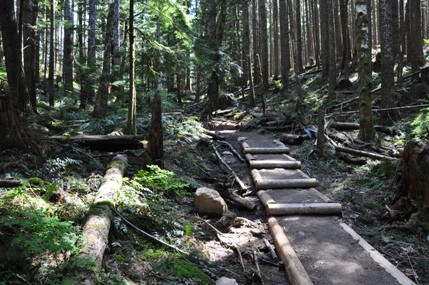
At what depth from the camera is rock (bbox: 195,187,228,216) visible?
6.47 meters

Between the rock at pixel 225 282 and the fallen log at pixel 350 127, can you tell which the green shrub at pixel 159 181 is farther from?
the fallen log at pixel 350 127

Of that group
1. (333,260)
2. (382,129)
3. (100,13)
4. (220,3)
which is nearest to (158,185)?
(333,260)

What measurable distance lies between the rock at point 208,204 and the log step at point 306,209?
1018 millimetres

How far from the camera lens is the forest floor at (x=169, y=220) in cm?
321

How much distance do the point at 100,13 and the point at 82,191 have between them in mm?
23191

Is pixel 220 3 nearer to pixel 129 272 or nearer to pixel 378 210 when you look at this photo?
pixel 378 210

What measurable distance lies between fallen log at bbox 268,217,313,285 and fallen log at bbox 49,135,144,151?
388 centimetres

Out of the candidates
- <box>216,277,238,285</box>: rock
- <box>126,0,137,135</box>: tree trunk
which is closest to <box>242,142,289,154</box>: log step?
<box>126,0,137,135</box>: tree trunk

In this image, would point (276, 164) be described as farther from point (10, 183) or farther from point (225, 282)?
point (10, 183)

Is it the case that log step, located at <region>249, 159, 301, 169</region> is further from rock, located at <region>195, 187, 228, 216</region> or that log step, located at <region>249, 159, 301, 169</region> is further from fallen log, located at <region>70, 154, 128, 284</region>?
fallen log, located at <region>70, 154, 128, 284</region>

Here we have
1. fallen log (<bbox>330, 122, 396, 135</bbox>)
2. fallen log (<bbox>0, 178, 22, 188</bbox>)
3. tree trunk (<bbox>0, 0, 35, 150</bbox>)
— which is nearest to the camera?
fallen log (<bbox>0, 178, 22, 188</bbox>)

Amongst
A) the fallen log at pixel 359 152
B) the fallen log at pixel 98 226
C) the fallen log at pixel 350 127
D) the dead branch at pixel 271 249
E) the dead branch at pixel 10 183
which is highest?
the fallen log at pixel 350 127

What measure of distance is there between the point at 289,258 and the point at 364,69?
7.58 metres

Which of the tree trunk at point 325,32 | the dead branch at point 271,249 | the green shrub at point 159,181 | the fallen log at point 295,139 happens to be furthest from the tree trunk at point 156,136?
the tree trunk at point 325,32
